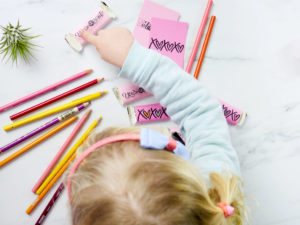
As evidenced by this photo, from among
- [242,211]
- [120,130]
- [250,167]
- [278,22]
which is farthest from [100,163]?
[278,22]

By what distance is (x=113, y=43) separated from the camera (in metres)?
0.48

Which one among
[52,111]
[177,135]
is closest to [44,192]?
[52,111]

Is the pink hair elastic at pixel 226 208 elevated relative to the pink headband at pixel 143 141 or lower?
lower

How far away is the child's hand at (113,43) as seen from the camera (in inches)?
18.9

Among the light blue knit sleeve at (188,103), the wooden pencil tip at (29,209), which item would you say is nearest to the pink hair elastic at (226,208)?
the light blue knit sleeve at (188,103)

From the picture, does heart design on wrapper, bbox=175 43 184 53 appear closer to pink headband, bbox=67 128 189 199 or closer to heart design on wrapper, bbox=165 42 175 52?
heart design on wrapper, bbox=165 42 175 52

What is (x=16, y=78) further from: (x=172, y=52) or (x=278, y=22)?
(x=278, y=22)

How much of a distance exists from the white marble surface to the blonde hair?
0.61ft

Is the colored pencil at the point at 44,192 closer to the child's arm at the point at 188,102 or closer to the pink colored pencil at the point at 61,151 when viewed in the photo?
the pink colored pencil at the point at 61,151

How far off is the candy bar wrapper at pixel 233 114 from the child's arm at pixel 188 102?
0.04m

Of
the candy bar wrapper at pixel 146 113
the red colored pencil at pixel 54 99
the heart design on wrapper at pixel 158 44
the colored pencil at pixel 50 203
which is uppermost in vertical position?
the heart design on wrapper at pixel 158 44

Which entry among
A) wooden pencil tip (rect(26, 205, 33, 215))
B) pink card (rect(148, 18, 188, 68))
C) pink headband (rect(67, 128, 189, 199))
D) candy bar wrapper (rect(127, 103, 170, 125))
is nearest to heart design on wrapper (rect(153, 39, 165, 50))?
pink card (rect(148, 18, 188, 68))

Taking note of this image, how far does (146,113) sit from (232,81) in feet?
0.55

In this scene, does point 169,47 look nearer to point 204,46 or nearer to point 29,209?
point 204,46
